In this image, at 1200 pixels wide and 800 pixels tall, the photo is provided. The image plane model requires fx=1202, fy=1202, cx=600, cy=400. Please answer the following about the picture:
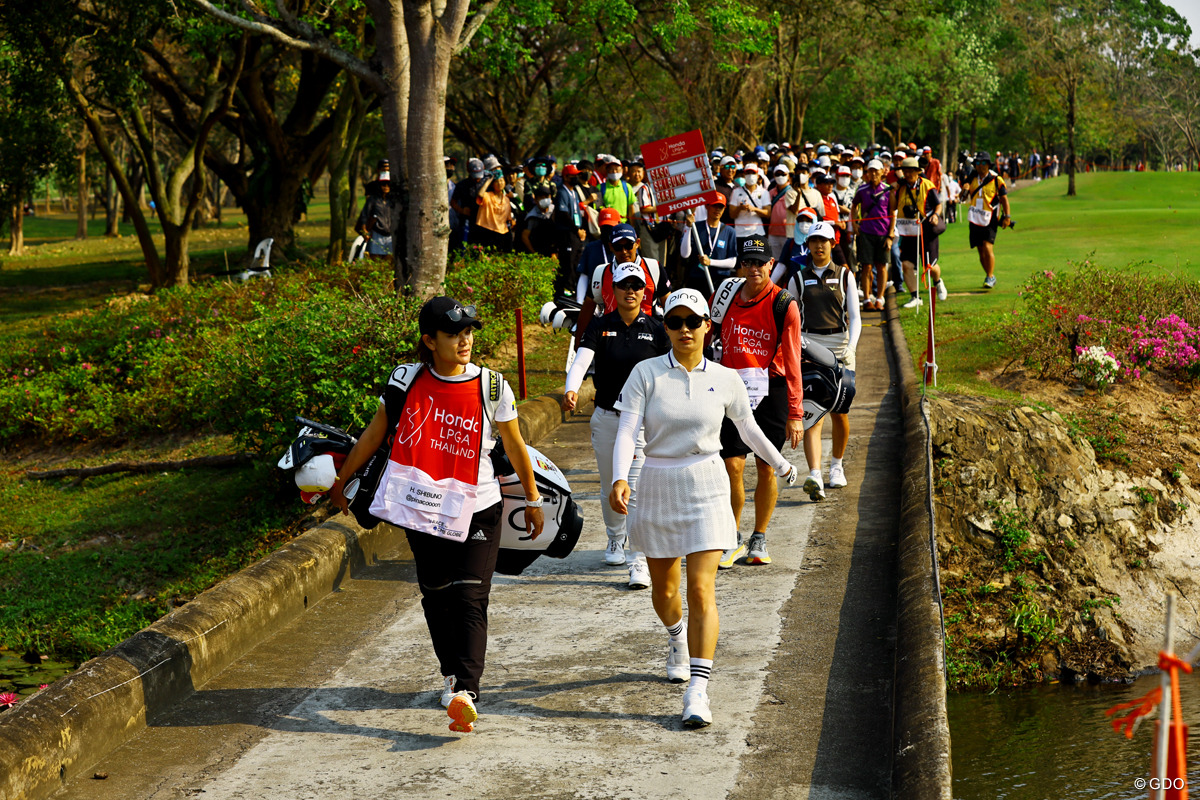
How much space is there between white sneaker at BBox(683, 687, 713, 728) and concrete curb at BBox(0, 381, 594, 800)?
2340 mm

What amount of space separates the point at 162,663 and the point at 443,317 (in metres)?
2.06

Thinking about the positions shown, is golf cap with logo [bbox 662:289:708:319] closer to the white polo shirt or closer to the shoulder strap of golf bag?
the white polo shirt

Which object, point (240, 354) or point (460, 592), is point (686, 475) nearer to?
point (460, 592)

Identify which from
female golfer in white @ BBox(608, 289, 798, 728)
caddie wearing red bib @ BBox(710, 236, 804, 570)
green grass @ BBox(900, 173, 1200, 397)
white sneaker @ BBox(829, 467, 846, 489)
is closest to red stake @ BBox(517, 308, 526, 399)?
white sneaker @ BBox(829, 467, 846, 489)

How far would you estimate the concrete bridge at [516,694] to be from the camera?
469 centimetres

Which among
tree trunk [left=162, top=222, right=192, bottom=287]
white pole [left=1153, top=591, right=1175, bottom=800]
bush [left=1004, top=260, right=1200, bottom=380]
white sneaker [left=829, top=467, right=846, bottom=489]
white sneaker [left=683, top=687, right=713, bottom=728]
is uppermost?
tree trunk [left=162, top=222, right=192, bottom=287]

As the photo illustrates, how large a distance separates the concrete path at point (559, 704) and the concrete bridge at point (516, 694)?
1 centimetres

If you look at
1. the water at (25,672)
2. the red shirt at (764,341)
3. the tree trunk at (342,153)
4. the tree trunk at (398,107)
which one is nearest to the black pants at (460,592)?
the red shirt at (764,341)

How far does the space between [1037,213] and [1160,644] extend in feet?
89.7

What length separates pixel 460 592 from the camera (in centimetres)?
520

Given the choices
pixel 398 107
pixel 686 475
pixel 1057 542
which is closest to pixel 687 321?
pixel 686 475

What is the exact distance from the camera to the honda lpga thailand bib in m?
5.10

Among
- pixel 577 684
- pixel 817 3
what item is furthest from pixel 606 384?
pixel 817 3

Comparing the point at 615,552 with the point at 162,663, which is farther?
the point at 615,552
